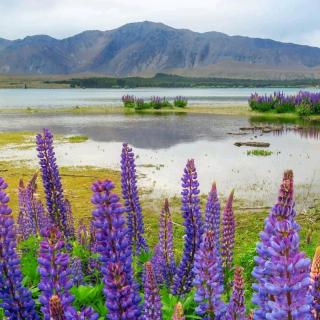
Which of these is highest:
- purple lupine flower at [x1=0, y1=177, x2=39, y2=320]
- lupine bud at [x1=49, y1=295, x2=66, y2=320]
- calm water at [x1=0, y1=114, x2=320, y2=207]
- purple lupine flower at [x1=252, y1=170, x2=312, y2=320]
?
purple lupine flower at [x1=252, y1=170, x2=312, y2=320]

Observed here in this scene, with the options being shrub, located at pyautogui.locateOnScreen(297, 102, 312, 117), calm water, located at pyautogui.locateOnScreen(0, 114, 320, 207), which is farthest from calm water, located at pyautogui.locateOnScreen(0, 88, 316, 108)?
calm water, located at pyautogui.locateOnScreen(0, 114, 320, 207)

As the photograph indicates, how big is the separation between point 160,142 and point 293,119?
54.5ft

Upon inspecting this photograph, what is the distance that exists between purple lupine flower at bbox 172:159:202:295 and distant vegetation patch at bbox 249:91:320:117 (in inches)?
1553

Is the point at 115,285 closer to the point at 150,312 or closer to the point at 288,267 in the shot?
the point at 150,312

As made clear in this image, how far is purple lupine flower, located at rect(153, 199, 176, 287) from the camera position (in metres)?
5.21

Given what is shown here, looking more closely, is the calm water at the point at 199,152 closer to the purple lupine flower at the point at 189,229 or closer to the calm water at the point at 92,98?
the purple lupine flower at the point at 189,229

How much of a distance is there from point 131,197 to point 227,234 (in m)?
1.24

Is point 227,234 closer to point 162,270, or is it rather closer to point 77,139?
point 162,270

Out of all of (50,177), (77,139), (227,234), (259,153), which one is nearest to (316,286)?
(227,234)

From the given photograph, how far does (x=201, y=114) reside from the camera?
4775cm

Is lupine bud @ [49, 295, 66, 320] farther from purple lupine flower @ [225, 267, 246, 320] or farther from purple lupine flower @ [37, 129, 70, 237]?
purple lupine flower @ [37, 129, 70, 237]

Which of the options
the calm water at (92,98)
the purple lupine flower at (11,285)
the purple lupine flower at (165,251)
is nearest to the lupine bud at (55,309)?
the purple lupine flower at (11,285)

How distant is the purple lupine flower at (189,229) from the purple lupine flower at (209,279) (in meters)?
2.15

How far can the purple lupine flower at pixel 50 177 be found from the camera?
6.13 meters
